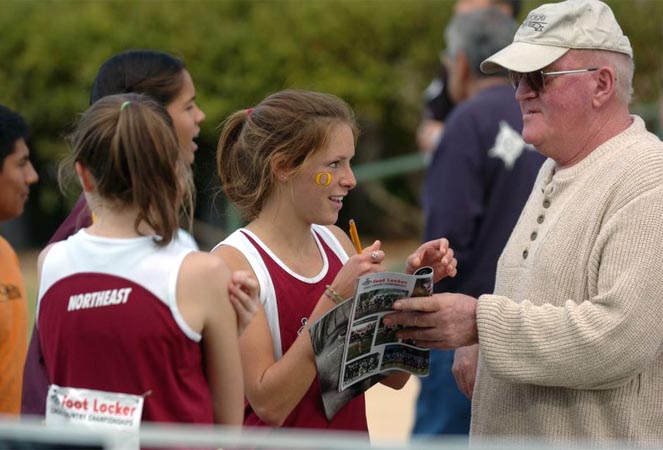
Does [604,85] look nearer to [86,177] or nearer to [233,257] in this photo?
[233,257]

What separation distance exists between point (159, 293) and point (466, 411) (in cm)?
304

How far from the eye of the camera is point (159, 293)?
2.82 meters

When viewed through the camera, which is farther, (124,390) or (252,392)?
(252,392)

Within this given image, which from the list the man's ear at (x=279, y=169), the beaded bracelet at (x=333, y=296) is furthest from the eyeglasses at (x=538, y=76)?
the beaded bracelet at (x=333, y=296)

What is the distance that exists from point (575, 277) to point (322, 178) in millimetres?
786

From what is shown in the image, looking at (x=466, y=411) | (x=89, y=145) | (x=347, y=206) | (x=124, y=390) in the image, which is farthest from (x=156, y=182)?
(x=347, y=206)

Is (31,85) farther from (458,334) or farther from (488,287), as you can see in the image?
(458,334)

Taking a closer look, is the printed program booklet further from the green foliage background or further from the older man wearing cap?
the green foliage background

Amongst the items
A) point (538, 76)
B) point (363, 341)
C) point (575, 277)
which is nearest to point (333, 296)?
point (363, 341)

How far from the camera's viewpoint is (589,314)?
10.4 ft

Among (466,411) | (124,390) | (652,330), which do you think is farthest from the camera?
(466,411)

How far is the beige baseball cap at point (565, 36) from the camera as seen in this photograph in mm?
3428

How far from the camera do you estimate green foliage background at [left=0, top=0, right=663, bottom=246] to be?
12375mm

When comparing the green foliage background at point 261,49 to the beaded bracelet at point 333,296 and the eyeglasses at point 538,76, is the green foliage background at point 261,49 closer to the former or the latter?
the eyeglasses at point 538,76
